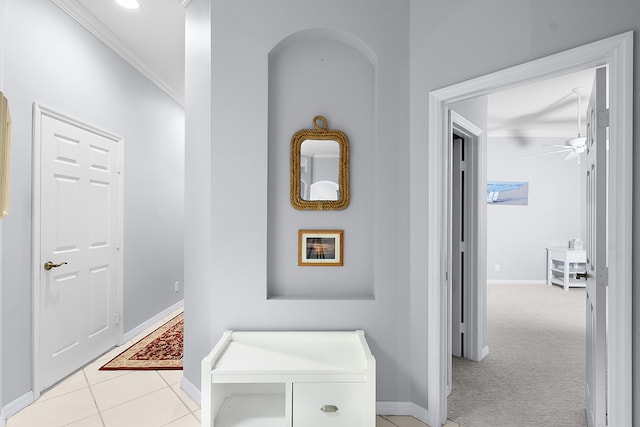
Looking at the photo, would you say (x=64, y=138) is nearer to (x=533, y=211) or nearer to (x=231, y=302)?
(x=231, y=302)

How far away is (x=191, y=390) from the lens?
234 centimetres

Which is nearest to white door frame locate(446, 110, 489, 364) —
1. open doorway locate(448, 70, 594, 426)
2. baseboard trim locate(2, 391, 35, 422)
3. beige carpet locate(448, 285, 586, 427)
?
open doorway locate(448, 70, 594, 426)

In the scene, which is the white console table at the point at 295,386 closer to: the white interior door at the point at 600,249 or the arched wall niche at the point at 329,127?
the arched wall niche at the point at 329,127

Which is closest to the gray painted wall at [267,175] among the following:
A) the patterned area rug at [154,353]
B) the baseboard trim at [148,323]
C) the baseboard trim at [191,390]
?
the baseboard trim at [191,390]

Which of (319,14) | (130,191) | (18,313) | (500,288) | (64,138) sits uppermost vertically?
(319,14)

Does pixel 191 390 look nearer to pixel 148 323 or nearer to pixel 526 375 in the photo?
pixel 148 323

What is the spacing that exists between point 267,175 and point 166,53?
212cm

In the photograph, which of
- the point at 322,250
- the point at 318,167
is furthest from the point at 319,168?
the point at 322,250

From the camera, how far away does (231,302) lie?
6.98 ft

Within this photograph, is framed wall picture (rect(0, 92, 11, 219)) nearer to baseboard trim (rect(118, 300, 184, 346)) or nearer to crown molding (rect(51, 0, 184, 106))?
crown molding (rect(51, 0, 184, 106))

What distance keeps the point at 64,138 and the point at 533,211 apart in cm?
717

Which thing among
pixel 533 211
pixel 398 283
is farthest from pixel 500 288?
pixel 398 283

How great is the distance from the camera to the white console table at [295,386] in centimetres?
162

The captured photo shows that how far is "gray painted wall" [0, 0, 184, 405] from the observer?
2.15 m
